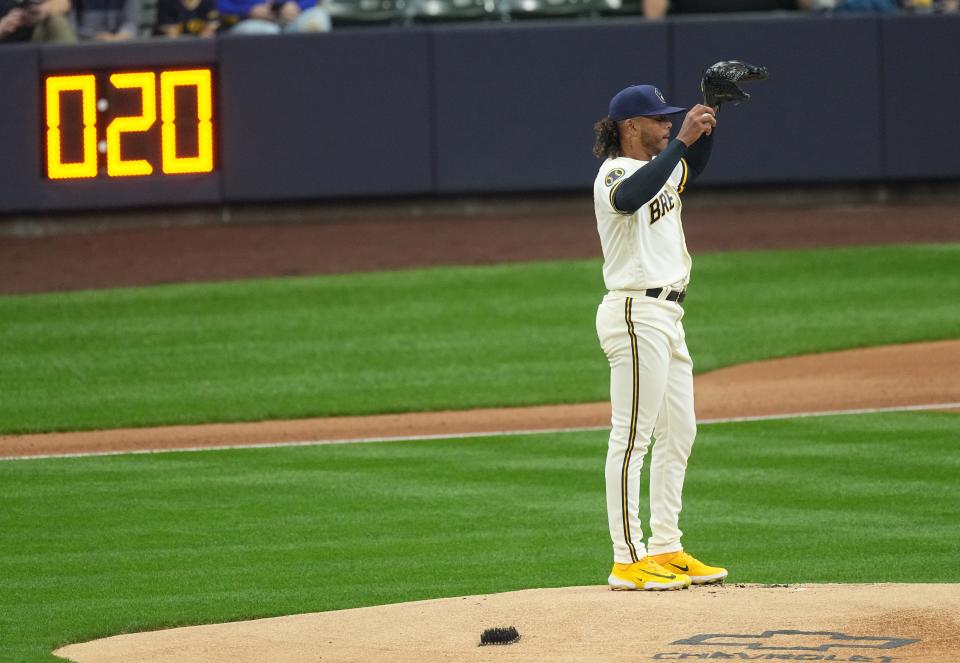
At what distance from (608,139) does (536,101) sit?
1251 cm

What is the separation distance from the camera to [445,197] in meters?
20.1

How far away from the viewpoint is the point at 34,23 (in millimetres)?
18859

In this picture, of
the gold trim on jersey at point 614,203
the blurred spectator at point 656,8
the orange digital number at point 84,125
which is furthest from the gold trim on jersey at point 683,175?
the blurred spectator at point 656,8

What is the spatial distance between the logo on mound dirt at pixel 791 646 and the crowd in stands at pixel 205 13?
46.7ft

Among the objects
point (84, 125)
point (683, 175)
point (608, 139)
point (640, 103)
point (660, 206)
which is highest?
point (84, 125)

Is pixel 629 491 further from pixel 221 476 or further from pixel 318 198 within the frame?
pixel 318 198

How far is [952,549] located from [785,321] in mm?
8314

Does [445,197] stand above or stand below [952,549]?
above

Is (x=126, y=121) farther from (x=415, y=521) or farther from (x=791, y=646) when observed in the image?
(x=791, y=646)

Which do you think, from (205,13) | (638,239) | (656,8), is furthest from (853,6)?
(638,239)

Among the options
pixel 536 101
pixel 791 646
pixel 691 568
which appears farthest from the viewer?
pixel 536 101

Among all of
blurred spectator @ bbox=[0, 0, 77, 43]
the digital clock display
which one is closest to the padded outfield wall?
the digital clock display

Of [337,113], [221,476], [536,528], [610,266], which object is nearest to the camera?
[610,266]

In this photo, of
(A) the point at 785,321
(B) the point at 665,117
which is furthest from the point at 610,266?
(A) the point at 785,321
